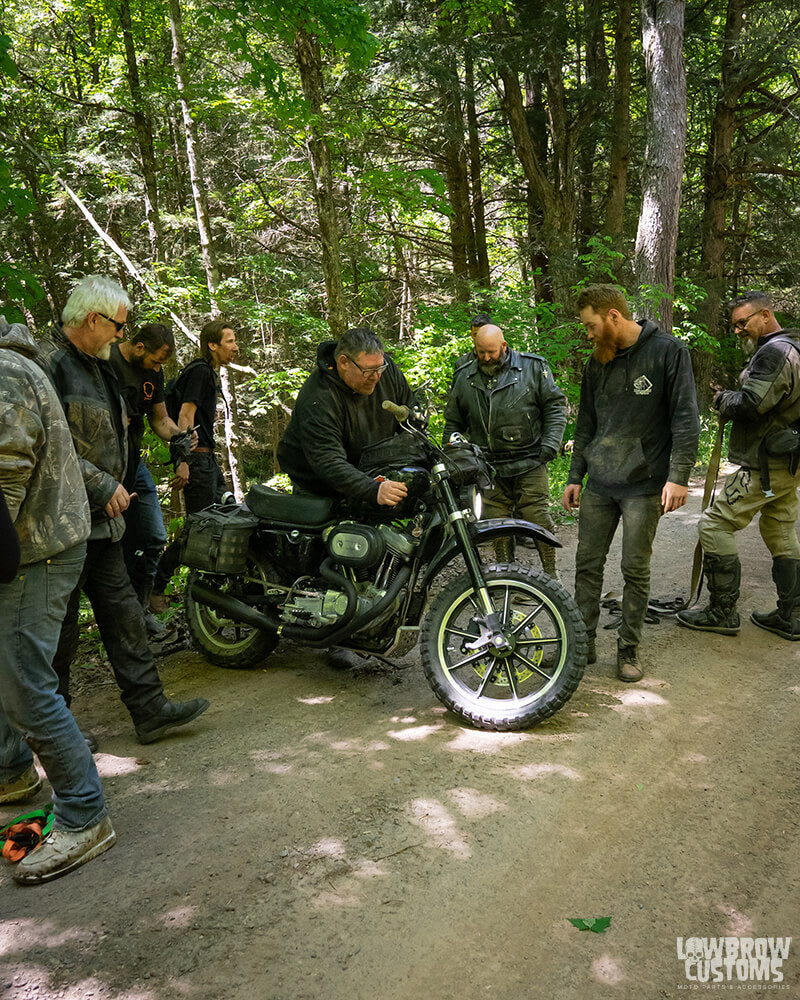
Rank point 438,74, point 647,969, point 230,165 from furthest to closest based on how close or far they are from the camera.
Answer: point 230,165
point 438,74
point 647,969

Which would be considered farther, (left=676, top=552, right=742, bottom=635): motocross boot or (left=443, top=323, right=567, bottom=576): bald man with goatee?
(left=443, top=323, right=567, bottom=576): bald man with goatee


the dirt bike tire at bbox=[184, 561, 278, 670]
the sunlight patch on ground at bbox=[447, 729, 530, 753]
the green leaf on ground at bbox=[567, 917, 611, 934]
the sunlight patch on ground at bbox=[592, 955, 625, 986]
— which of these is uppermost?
the dirt bike tire at bbox=[184, 561, 278, 670]

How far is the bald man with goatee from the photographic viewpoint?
206 inches

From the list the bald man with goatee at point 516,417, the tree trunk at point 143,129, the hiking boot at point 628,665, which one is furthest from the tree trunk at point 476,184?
the hiking boot at point 628,665

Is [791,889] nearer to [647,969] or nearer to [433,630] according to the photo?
[647,969]

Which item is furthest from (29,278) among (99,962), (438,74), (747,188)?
(747,188)

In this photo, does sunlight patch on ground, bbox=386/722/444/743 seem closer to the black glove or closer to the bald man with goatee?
the bald man with goatee

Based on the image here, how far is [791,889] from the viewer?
2.50 metres

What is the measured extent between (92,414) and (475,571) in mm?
2107

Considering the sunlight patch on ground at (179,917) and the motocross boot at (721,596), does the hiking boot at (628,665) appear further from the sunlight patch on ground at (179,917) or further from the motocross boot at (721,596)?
the sunlight patch on ground at (179,917)

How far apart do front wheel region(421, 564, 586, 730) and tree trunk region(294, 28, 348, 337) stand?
570 centimetres

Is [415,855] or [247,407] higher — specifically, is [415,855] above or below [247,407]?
below

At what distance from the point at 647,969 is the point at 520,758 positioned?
1.21 meters

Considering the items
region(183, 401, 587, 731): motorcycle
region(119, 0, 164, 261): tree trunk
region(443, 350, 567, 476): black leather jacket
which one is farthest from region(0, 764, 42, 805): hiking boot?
region(119, 0, 164, 261): tree trunk
